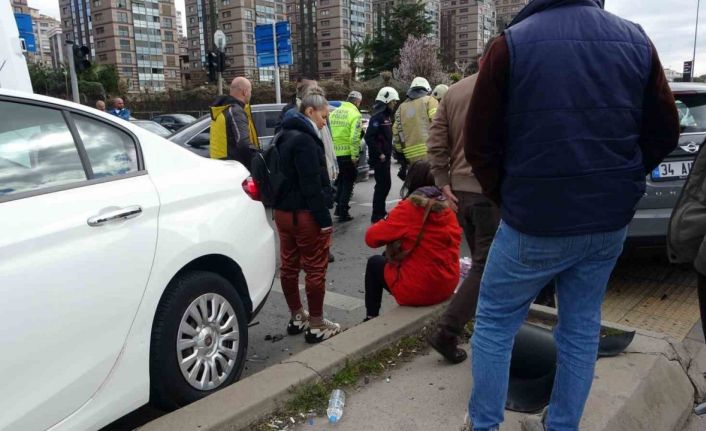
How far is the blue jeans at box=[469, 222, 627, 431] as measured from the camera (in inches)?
79.3

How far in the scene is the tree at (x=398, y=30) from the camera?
6725cm

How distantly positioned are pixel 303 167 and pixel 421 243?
2.88 ft

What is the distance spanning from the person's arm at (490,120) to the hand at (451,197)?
1366 mm

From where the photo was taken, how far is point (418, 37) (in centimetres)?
6750

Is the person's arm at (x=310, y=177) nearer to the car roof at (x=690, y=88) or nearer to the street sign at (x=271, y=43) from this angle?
the car roof at (x=690, y=88)

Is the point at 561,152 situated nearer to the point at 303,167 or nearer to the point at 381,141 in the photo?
the point at 303,167

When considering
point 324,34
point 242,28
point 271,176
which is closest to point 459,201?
point 271,176

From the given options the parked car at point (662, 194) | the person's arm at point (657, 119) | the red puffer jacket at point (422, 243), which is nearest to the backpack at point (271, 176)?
the red puffer jacket at point (422, 243)

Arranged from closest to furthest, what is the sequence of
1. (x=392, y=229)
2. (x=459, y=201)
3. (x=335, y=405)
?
(x=335, y=405)
(x=459, y=201)
(x=392, y=229)

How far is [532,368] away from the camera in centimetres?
295

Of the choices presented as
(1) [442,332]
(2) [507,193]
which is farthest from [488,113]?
(1) [442,332]

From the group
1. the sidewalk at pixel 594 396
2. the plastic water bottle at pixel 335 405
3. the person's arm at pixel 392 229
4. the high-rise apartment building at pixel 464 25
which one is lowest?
the sidewalk at pixel 594 396

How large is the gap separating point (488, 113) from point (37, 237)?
169 cm

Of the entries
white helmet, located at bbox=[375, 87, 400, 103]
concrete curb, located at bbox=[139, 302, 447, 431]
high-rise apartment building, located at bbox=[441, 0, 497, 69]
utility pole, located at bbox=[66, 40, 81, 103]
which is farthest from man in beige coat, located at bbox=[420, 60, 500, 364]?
high-rise apartment building, located at bbox=[441, 0, 497, 69]
